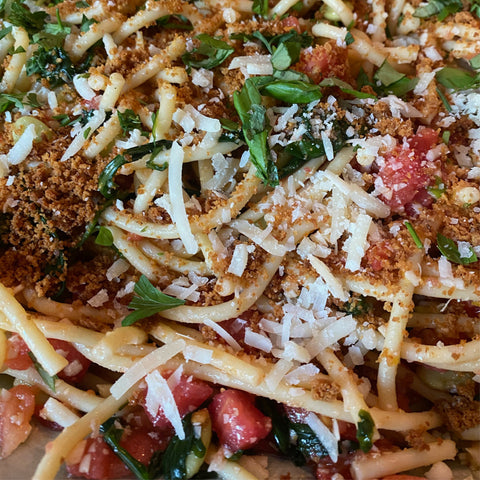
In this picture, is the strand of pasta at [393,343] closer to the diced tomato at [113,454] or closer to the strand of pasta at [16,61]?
the diced tomato at [113,454]

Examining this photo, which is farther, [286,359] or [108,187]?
[108,187]

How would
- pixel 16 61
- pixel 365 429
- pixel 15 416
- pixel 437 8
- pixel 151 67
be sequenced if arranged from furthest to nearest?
pixel 437 8, pixel 16 61, pixel 151 67, pixel 15 416, pixel 365 429

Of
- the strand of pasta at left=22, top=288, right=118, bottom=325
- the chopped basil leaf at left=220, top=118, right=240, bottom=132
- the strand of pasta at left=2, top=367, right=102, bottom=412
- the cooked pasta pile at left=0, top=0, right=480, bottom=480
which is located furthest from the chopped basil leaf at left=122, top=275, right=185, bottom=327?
the chopped basil leaf at left=220, top=118, right=240, bottom=132

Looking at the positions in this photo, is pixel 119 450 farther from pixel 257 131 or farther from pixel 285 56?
pixel 285 56

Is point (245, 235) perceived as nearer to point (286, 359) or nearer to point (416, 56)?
point (286, 359)

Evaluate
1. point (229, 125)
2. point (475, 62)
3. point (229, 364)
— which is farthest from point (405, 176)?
point (229, 364)

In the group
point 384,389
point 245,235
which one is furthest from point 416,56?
point 384,389
